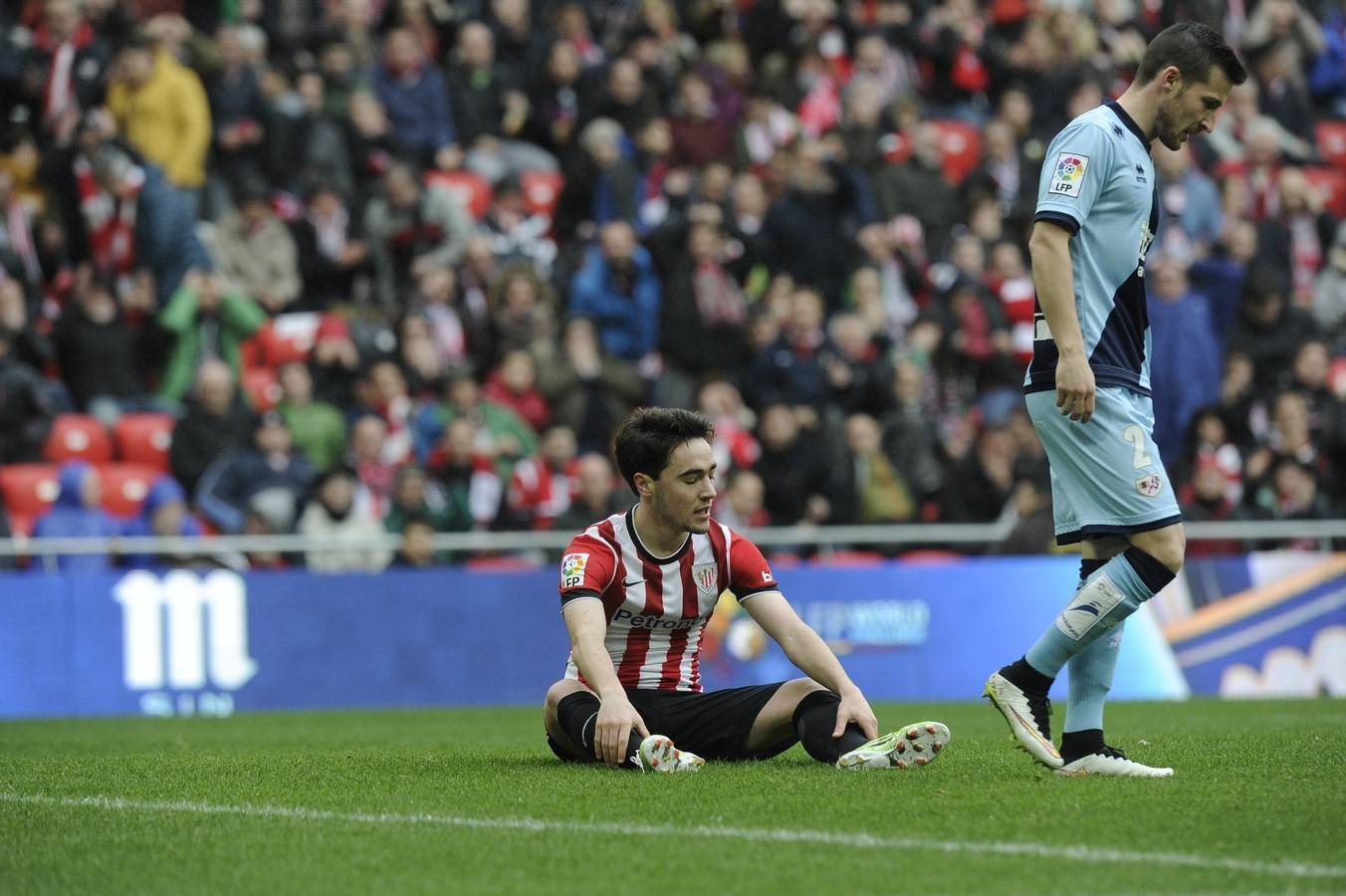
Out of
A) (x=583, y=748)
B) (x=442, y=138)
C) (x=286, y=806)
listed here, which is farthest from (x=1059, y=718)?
(x=442, y=138)

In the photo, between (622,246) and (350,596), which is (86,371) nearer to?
(350,596)

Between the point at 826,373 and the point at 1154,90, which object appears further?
the point at 826,373

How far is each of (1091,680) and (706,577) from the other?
1560mm

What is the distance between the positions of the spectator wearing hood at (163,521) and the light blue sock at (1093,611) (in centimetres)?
886

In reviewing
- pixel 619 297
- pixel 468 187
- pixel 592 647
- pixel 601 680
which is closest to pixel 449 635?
pixel 619 297

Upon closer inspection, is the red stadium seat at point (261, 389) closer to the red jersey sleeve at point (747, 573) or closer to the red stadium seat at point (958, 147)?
the red stadium seat at point (958, 147)

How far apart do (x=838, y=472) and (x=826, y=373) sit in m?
1.24

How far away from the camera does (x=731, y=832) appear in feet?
17.8

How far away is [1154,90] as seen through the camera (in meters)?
6.72

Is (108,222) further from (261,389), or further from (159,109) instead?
(261,389)

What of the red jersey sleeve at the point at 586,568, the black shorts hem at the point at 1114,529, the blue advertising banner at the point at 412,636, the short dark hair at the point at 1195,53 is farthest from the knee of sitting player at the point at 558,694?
the blue advertising banner at the point at 412,636

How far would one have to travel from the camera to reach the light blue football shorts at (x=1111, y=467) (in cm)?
643

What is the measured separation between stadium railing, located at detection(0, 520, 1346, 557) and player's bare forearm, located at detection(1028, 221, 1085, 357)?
852 cm

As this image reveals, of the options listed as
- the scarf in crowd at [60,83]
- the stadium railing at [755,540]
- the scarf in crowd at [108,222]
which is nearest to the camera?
the stadium railing at [755,540]
